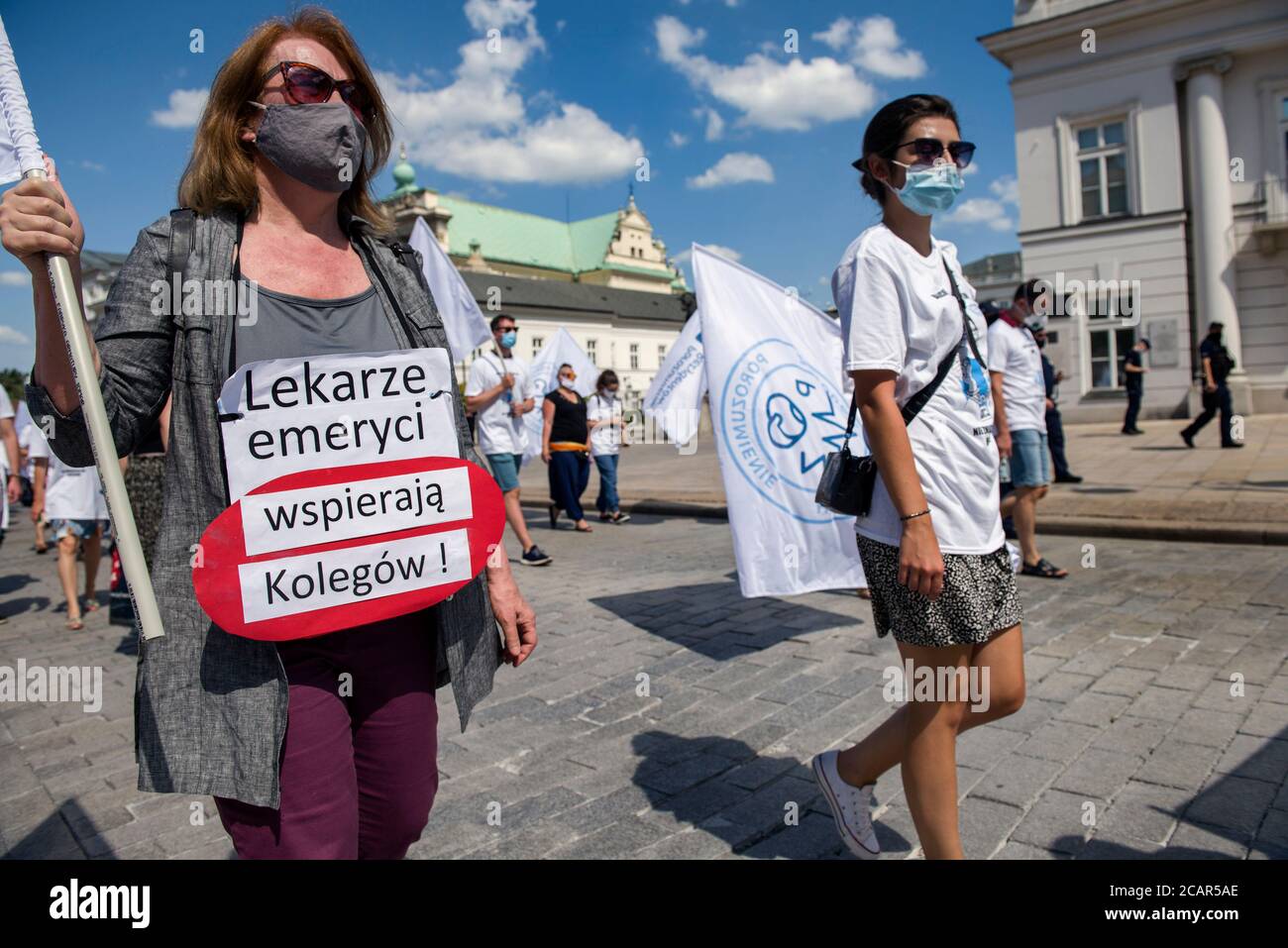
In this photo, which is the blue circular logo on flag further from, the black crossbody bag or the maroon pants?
the maroon pants

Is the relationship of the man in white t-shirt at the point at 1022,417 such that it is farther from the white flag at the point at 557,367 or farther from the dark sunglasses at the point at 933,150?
the white flag at the point at 557,367

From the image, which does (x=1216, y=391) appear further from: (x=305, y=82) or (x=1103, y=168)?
(x=305, y=82)

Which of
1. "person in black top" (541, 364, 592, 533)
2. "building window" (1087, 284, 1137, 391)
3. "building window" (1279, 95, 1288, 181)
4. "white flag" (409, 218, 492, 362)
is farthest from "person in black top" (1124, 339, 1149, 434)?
"white flag" (409, 218, 492, 362)

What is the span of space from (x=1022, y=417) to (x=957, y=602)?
180 inches

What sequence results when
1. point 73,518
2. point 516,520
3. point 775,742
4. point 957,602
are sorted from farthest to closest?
point 516,520, point 73,518, point 775,742, point 957,602

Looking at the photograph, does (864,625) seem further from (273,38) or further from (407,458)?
(273,38)

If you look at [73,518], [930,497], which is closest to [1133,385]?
[73,518]

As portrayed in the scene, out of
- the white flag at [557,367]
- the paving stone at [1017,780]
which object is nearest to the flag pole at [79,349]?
the paving stone at [1017,780]

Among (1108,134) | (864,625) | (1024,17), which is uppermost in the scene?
Result: (1024,17)

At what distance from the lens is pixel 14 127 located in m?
1.46

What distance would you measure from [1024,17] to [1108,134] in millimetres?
3512
